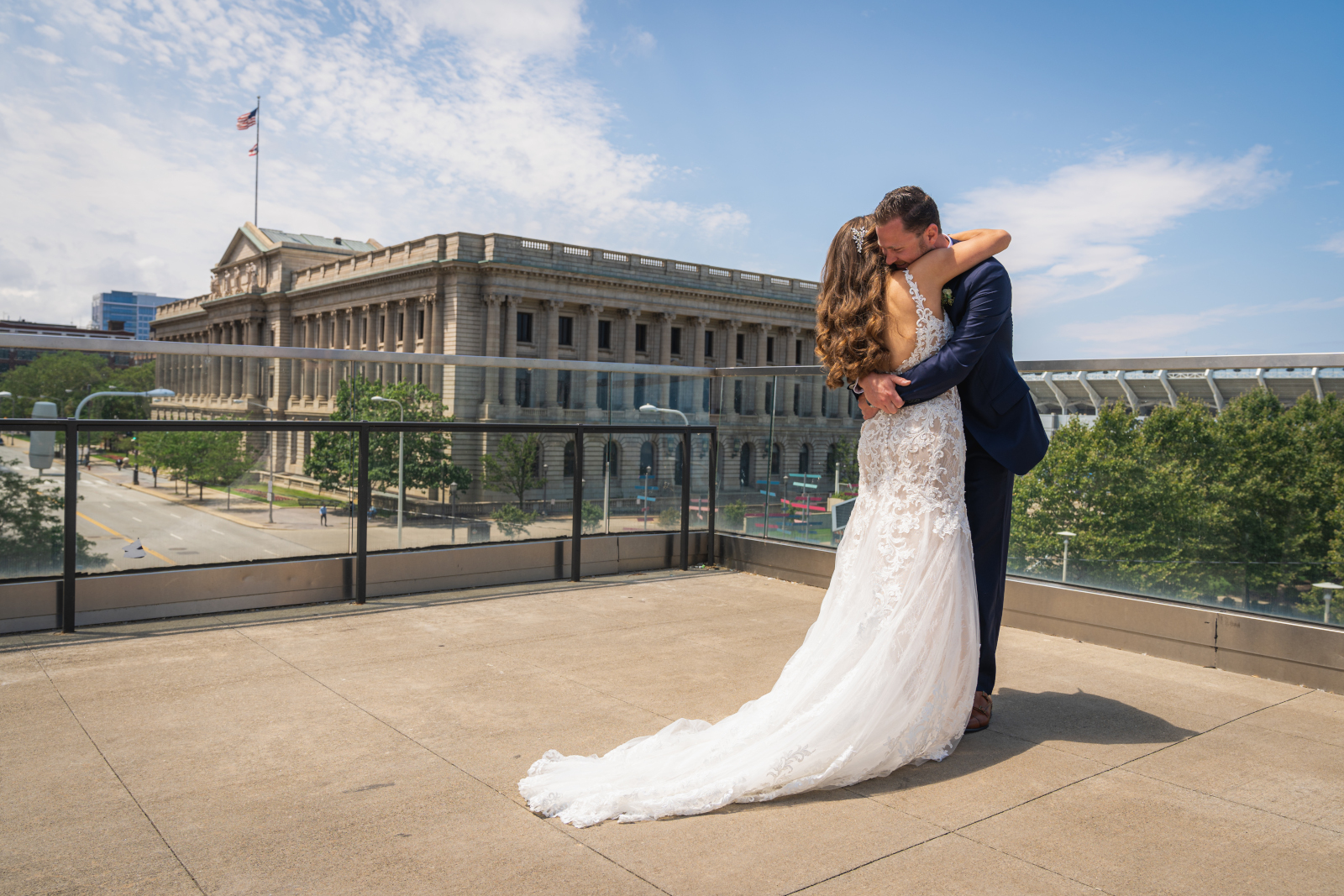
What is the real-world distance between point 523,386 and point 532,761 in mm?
6207

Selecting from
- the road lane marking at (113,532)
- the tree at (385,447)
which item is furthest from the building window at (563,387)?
the road lane marking at (113,532)

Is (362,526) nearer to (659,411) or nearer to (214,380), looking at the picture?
(214,380)

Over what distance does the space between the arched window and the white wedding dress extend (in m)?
5.08

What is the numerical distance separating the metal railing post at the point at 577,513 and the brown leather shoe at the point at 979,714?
4.98m

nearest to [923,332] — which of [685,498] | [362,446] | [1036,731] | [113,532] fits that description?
[1036,731]

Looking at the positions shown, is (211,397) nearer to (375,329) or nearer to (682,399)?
(682,399)

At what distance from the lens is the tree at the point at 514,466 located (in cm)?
912

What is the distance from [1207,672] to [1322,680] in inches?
24.7

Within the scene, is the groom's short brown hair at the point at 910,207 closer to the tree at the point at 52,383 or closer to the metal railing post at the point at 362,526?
the metal railing post at the point at 362,526

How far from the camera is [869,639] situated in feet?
14.6

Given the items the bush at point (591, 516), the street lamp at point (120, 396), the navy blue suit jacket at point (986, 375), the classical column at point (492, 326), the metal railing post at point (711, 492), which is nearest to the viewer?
the navy blue suit jacket at point (986, 375)

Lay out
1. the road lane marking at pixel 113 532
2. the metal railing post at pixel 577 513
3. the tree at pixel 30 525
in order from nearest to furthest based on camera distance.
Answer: the tree at pixel 30 525
the road lane marking at pixel 113 532
the metal railing post at pixel 577 513

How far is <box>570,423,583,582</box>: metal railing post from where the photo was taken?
30.3 ft

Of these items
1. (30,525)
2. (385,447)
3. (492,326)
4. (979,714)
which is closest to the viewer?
(979,714)
